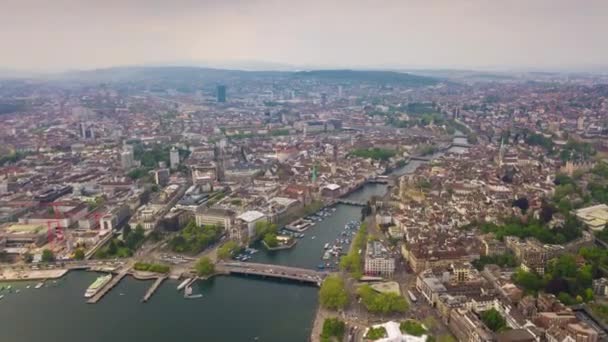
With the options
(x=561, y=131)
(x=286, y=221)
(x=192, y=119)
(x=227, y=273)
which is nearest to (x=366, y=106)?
(x=192, y=119)

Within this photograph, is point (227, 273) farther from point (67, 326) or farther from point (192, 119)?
point (192, 119)

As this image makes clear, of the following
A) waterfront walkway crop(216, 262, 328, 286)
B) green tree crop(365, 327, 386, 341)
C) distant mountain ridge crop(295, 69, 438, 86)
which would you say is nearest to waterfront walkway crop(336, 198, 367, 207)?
waterfront walkway crop(216, 262, 328, 286)

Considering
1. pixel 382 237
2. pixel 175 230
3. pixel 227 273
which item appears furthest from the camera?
pixel 175 230

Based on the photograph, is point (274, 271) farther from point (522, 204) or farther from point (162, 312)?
point (522, 204)

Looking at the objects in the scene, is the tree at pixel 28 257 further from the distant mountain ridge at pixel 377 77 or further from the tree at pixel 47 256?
the distant mountain ridge at pixel 377 77

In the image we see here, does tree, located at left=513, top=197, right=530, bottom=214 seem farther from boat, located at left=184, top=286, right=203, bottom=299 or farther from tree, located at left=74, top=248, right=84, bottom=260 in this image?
tree, located at left=74, top=248, right=84, bottom=260

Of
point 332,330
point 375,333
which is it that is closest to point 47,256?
point 332,330
